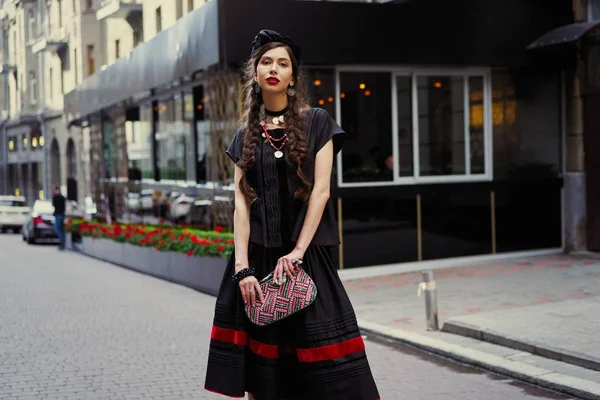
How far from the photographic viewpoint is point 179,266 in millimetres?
14914

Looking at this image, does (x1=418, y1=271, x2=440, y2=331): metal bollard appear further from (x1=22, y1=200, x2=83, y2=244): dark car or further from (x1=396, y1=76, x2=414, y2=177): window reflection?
(x1=22, y1=200, x2=83, y2=244): dark car

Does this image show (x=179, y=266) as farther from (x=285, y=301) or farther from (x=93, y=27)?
(x=93, y=27)

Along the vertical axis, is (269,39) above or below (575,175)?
above

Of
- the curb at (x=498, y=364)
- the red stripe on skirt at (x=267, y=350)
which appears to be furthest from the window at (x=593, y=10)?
the red stripe on skirt at (x=267, y=350)

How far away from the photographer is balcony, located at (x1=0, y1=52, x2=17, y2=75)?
55844 millimetres

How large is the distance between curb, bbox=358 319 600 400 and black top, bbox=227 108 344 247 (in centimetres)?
285

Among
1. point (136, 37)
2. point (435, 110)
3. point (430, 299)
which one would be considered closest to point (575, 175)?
point (435, 110)

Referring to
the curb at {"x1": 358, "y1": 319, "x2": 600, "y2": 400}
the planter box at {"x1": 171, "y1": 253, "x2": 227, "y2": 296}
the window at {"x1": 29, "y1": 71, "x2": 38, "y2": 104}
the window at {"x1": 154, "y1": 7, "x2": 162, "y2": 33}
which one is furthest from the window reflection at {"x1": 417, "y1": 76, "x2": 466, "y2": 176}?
the window at {"x1": 29, "y1": 71, "x2": 38, "y2": 104}

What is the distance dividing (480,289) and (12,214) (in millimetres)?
28045

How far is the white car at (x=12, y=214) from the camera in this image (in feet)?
120

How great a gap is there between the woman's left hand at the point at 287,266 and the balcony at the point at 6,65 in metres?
54.1

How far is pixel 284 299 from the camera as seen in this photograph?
4266 millimetres

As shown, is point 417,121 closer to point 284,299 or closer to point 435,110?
point 435,110

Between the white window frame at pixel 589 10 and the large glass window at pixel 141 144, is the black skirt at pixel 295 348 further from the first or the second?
the large glass window at pixel 141 144
